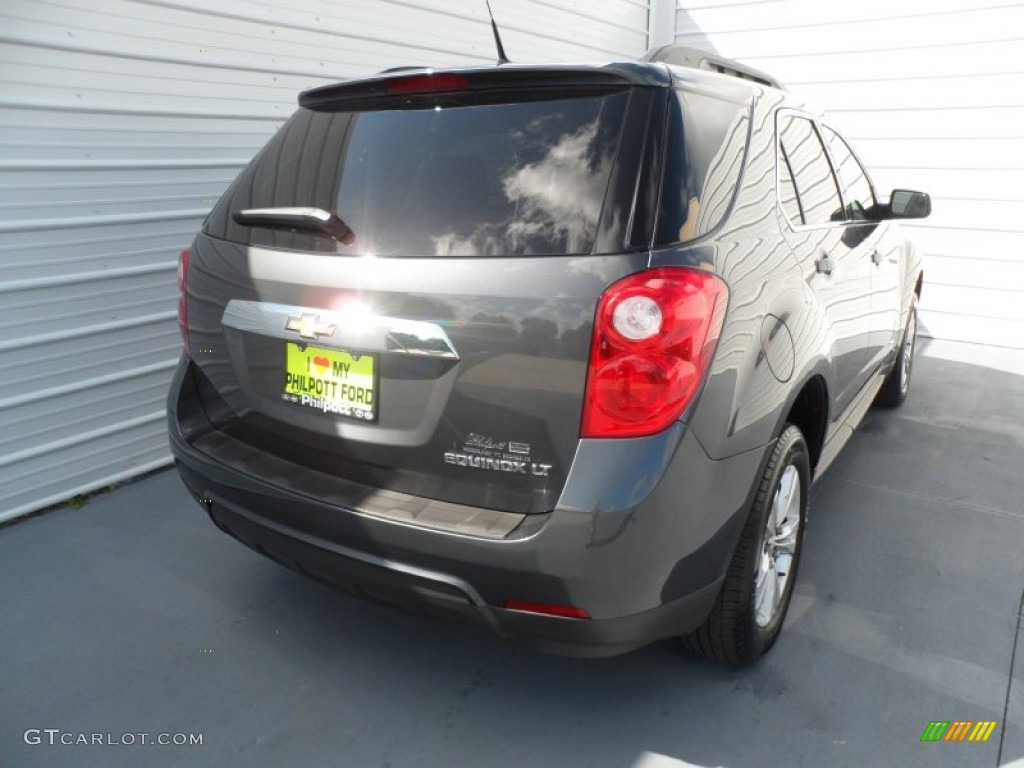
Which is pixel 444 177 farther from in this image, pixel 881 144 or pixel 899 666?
pixel 881 144

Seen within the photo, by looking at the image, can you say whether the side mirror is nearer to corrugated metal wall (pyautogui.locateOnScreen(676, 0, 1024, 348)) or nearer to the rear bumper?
the rear bumper

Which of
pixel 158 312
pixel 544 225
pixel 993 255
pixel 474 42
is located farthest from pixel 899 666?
pixel 993 255

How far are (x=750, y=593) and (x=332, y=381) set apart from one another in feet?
3.94

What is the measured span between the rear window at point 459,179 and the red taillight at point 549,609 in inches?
30.0

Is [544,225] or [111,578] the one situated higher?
[544,225]

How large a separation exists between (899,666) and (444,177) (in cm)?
189

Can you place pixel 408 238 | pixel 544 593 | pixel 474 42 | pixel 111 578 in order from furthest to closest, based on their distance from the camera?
pixel 474 42
pixel 111 578
pixel 408 238
pixel 544 593

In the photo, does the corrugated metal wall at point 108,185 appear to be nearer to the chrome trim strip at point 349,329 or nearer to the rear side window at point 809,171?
the chrome trim strip at point 349,329

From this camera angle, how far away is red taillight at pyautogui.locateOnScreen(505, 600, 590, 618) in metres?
1.75

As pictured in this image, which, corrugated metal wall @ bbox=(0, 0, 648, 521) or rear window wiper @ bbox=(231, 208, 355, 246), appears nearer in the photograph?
rear window wiper @ bbox=(231, 208, 355, 246)

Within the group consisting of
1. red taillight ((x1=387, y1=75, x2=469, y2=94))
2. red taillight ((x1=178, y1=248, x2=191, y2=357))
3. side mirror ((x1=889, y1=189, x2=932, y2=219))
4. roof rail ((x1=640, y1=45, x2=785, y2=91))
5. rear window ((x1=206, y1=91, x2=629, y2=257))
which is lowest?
red taillight ((x1=178, y1=248, x2=191, y2=357))

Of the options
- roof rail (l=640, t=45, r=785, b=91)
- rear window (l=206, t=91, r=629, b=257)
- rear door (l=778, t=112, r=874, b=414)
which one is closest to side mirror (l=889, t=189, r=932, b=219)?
rear door (l=778, t=112, r=874, b=414)

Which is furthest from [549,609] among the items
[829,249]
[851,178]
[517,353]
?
[851,178]

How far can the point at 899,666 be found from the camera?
2367 millimetres
